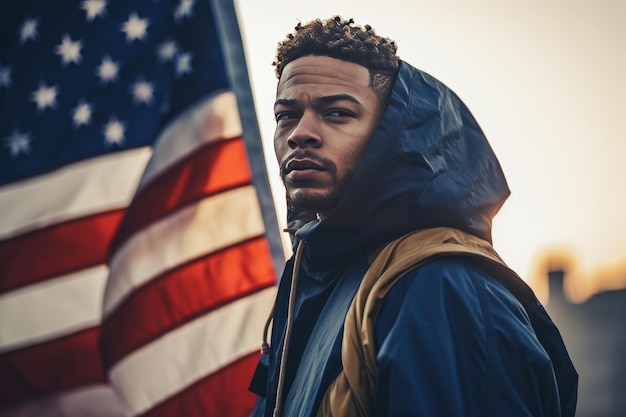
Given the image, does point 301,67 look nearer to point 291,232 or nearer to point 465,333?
point 291,232

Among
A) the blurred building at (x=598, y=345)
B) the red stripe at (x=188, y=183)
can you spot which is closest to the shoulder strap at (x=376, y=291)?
the red stripe at (x=188, y=183)

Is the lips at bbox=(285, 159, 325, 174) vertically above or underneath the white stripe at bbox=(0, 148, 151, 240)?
above

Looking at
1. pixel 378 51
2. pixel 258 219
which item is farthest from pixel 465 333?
pixel 258 219

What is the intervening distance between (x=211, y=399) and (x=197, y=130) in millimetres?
1584

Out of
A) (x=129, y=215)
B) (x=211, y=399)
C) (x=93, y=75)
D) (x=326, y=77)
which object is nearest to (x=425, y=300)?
(x=326, y=77)

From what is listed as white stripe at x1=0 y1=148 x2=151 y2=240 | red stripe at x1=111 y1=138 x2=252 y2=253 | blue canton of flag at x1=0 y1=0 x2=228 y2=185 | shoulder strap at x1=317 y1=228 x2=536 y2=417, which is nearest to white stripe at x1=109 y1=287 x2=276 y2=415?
red stripe at x1=111 y1=138 x2=252 y2=253

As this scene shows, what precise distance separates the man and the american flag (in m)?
1.87

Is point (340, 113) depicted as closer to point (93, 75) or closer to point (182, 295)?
point (182, 295)

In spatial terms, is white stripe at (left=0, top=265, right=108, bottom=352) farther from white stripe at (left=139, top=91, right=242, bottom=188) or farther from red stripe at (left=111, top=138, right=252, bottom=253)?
white stripe at (left=139, top=91, right=242, bottom=188)

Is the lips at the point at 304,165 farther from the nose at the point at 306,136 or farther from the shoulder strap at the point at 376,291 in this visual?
the shoulder strap at the point at 376,291

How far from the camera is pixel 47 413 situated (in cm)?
466

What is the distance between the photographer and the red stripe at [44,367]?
4.66 m

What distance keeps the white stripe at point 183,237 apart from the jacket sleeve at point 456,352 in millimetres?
2871

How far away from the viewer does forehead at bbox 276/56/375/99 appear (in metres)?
2.41
